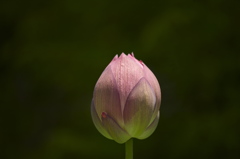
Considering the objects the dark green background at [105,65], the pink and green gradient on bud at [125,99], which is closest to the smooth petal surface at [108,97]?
the pink and green gradient on bud at [125,99]

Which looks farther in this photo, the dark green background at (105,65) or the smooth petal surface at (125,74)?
the dark green background at (105,65)

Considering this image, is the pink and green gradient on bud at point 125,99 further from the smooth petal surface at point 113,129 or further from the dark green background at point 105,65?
the dark green background at point 105,65

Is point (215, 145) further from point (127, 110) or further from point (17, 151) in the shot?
point (127, 110)

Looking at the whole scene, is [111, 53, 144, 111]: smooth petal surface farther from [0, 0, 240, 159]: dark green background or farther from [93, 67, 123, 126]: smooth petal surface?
[0, 0, 240, 159]: dark green background

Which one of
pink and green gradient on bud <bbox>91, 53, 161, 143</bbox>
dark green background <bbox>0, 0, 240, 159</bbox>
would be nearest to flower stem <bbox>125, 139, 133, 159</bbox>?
pink and green gradient on bud <bbox>91, 53, 161, 143</bbox>

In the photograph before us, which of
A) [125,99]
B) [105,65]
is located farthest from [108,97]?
[105,65]

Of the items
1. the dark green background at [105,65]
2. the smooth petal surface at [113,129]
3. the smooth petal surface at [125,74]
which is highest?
the dark green background at [105,65]
